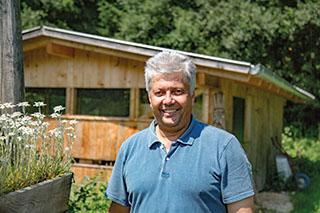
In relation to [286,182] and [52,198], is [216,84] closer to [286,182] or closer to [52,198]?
[286,182]

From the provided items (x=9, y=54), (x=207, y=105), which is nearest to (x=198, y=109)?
(x=207, y=105)

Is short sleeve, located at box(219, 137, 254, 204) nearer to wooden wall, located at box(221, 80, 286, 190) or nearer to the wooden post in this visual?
the wooden post

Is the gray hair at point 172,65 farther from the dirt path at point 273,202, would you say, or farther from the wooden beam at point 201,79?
the dirt path at point 273,202

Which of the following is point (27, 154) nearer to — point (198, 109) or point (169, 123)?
point (169, 123)

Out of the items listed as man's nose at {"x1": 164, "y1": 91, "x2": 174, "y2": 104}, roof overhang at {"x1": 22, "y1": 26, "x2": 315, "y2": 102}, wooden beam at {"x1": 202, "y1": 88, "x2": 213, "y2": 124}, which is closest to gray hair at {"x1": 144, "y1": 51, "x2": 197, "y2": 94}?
man's nose at {"x1": 164, "y1": 91, "x2": 174, "y2": 104}

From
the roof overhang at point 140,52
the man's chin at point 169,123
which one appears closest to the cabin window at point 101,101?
the roof overhang at point 140,52

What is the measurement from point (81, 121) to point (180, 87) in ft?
20.2

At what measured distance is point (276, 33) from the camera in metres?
15.0

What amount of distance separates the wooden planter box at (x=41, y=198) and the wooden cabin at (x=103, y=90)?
14.5 feet

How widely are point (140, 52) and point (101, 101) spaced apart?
1943mm

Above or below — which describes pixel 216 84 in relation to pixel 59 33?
below

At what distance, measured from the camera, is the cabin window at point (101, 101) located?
8.40 meters

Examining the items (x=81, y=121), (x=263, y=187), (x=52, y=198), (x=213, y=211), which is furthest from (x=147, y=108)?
(x=213, y=211)

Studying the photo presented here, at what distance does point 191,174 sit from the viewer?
2.10m
